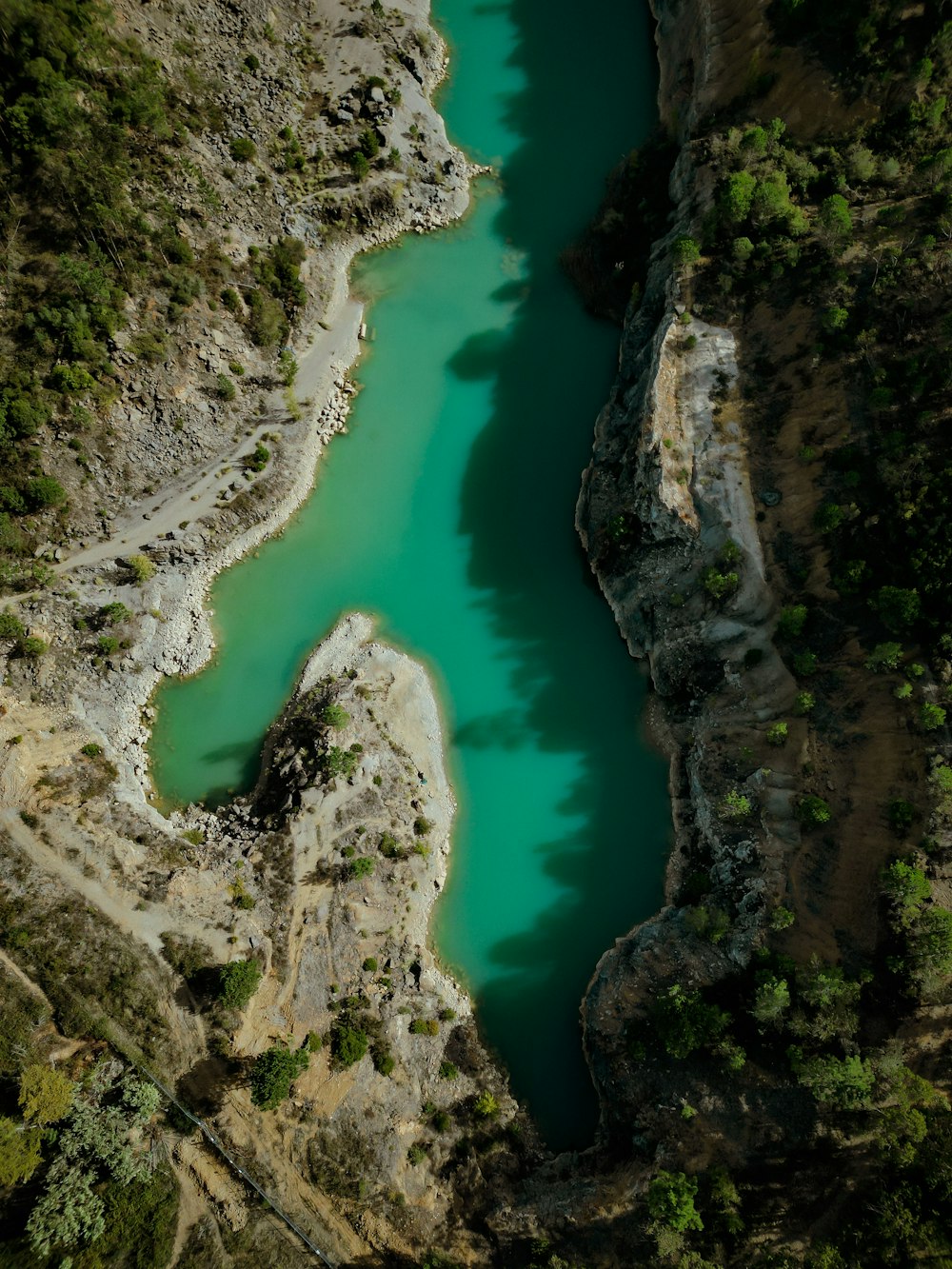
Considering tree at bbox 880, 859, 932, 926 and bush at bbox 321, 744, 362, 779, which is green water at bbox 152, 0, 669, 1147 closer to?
bush at bbox 321, 744, 362, 779

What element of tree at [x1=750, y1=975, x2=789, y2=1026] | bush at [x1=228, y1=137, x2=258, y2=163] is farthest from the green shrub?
bush at [x1=228, y1=137, x2=258, y2=163]

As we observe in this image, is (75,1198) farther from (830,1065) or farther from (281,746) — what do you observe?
(830,1065)

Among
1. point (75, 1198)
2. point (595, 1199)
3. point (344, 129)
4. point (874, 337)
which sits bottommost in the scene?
point (595, 1199)

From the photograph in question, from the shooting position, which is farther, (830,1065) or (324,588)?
(324,588)

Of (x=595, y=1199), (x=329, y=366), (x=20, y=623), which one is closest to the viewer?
(x=595, y=1199)

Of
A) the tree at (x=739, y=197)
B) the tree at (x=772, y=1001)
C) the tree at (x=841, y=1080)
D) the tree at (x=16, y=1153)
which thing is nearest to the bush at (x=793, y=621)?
the tree at (x=772, y=1001)

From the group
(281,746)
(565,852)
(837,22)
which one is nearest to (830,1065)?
(565,852)

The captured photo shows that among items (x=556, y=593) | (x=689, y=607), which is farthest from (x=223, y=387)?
(x=689, y=607)

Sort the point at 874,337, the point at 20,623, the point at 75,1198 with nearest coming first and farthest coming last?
the point at 75,1198 < the point at 874,337 < the point at 20,623
